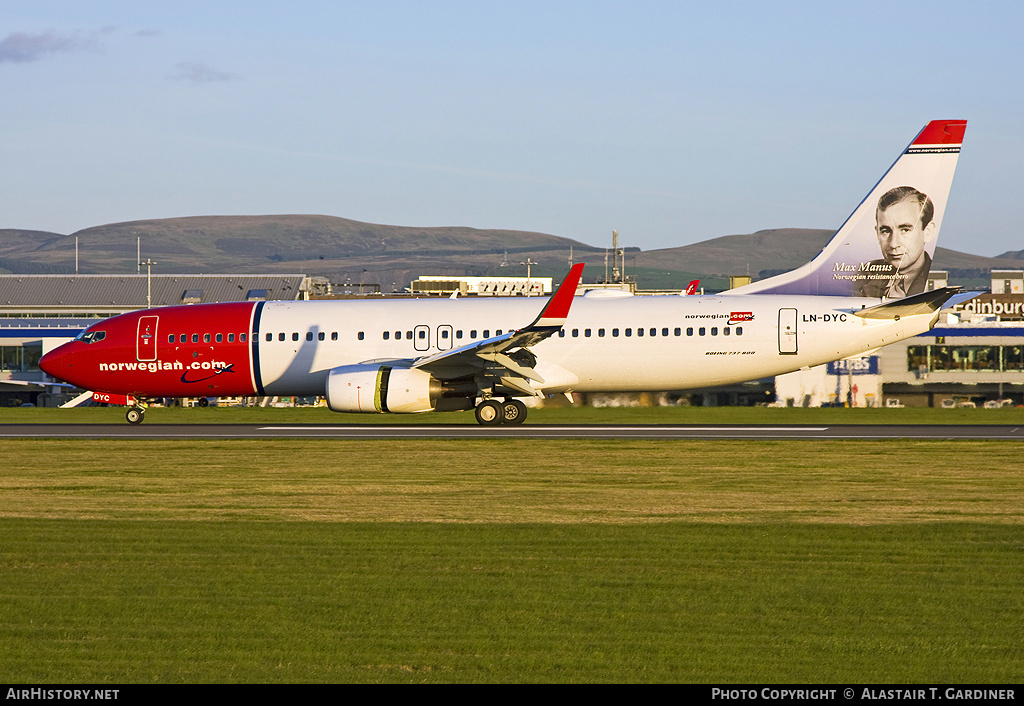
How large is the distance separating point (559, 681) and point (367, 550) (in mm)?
4791

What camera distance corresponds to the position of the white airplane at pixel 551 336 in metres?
28.5

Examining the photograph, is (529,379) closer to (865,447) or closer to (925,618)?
(865,447)

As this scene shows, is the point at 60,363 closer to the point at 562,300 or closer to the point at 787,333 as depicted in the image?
the point at 562,300

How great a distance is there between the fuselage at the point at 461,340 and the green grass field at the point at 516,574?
33.6 feet

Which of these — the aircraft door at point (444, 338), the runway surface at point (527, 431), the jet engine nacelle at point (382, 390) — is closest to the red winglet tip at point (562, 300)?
the runway surface at point (527, 431)

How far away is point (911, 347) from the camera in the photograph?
49500 millimetres

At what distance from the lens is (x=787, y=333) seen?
28.9 m

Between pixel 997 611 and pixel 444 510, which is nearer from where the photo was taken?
pixel 997 611

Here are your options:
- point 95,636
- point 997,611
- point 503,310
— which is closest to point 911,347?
point 503,310

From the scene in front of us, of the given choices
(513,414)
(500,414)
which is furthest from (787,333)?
(500,414)

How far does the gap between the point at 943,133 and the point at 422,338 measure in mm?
14536

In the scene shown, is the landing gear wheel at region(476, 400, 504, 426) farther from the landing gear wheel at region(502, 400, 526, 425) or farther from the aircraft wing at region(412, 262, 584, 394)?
the aircraft wing at region(412, 262, 584, 394)

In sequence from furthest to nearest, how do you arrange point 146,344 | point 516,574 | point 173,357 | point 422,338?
point 146,344 < point 173,357 < point 422,338 < point 516,574

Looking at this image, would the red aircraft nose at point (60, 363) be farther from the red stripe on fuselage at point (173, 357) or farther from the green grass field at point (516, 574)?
the green grass field at point (516, 574)
